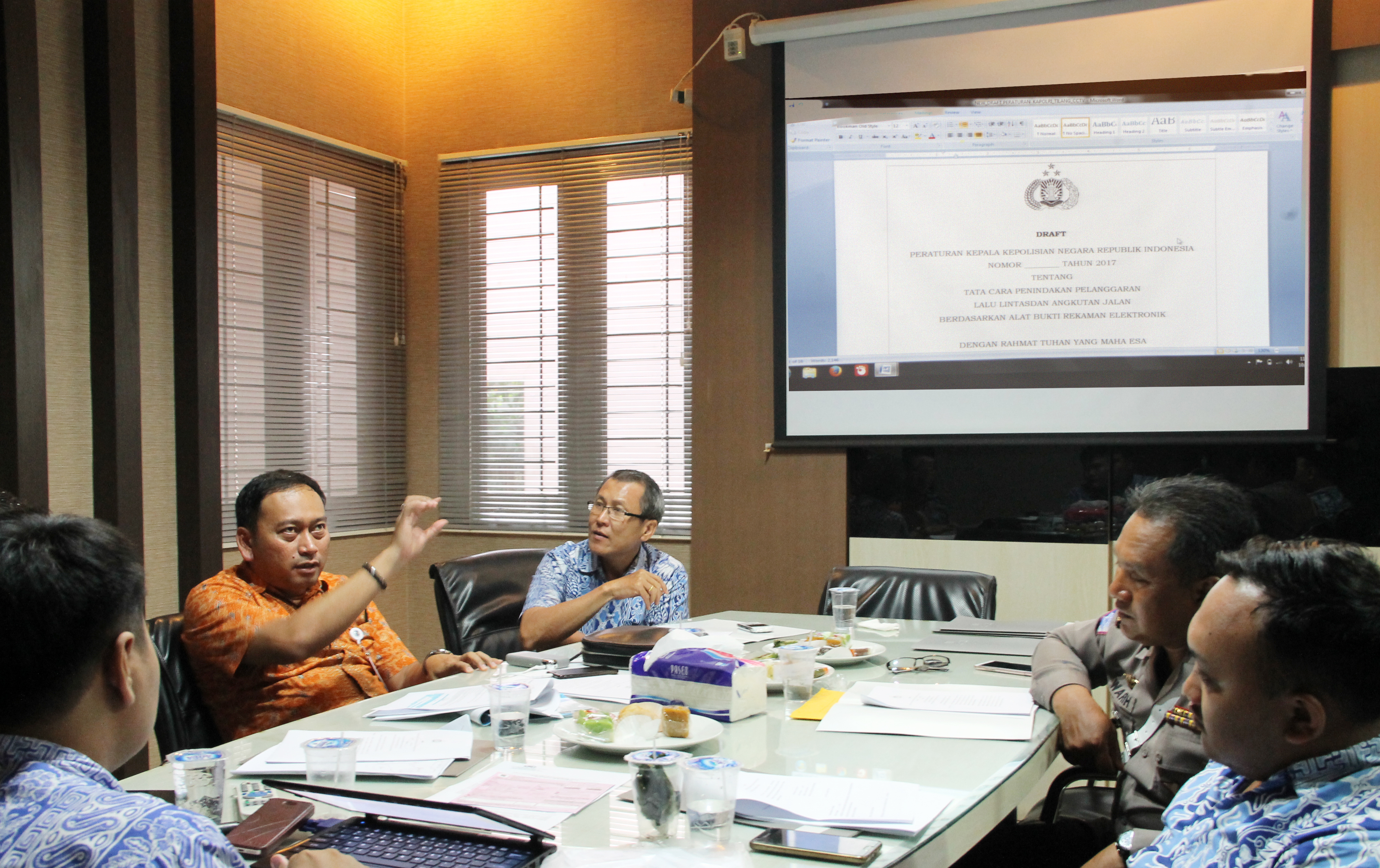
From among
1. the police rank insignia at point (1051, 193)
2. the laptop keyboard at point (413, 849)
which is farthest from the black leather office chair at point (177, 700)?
the police rank insignia at point (1051, 193)

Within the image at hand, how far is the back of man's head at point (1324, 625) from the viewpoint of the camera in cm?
106

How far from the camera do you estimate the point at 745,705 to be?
1.82m

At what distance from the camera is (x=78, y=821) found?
841mm

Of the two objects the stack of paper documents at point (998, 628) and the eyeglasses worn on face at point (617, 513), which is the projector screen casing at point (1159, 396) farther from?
the eyeglasses worn on face at point (617, 513)

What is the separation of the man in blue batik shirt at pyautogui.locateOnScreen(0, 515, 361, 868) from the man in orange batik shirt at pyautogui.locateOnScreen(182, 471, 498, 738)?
3.73 ft

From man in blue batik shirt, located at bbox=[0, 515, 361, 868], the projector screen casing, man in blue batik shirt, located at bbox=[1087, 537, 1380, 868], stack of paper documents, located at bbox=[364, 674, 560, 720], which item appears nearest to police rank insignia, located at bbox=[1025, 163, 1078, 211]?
the projector screen casing

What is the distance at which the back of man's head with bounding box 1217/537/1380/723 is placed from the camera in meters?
1.06

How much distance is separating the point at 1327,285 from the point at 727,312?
199cm

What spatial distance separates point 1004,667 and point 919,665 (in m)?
0.18

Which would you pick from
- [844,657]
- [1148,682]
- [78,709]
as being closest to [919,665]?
[844,657]

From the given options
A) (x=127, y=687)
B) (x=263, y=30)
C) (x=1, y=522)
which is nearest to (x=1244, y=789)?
(x=127, y=687)

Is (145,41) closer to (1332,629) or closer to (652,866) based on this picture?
(652,866)

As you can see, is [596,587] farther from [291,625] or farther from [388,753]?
[388,753]

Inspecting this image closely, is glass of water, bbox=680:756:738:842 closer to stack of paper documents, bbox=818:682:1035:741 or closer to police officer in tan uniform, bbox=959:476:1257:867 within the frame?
stack of paper documents, bbox=818:682:1035:741
